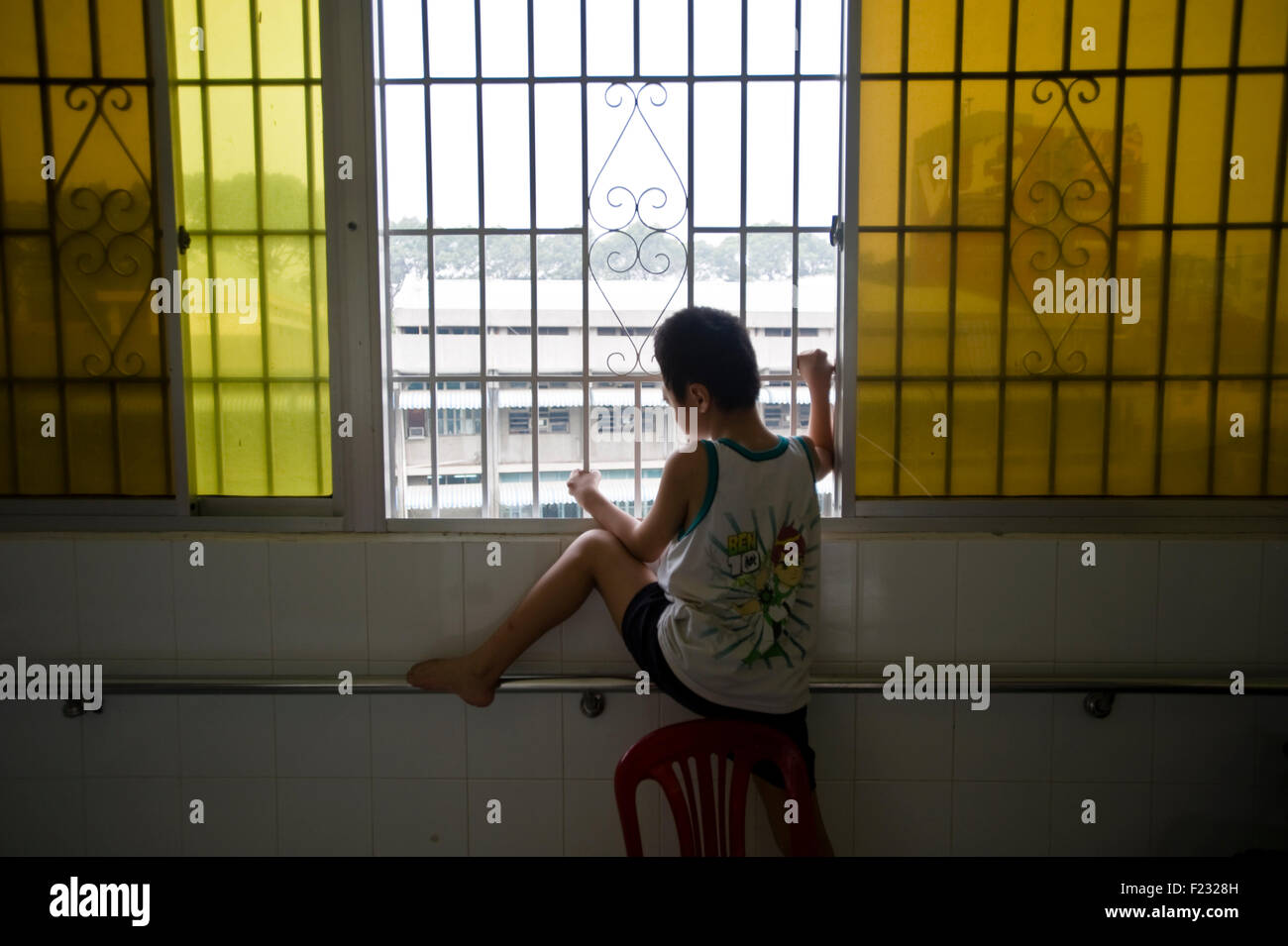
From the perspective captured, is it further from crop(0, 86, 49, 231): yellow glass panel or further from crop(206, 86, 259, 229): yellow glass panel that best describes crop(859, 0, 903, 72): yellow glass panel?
crop(0, 86, 49, 231): yellow glass panel

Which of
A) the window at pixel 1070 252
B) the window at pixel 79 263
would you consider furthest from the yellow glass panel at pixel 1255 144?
the window at pixel 79 263

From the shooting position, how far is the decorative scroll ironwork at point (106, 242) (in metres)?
1.82

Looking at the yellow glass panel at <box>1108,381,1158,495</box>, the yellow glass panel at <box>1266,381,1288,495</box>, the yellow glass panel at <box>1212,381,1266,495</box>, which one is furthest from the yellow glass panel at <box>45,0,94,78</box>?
the yellow glass panel at <box>1266,381,1288,495</box>

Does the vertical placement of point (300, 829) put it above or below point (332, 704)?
below

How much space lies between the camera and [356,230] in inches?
70.5

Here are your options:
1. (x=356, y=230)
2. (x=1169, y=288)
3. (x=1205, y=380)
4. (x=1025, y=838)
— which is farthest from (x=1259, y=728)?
(x=356, y=230)

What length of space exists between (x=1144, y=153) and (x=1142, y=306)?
336mm

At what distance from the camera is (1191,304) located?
71.1 inches

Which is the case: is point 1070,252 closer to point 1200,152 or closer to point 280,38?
point 1200,152

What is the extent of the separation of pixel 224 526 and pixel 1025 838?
197cm

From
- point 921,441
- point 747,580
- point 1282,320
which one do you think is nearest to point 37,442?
point 747,580

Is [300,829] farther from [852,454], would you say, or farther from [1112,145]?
[1112,145]

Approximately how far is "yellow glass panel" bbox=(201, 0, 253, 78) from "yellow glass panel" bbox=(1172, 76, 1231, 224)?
209 cm

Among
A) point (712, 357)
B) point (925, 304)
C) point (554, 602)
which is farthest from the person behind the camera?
point (925, 304)
